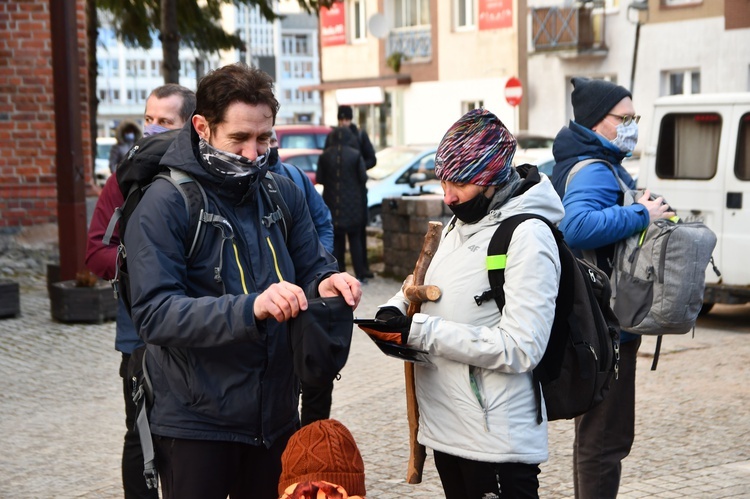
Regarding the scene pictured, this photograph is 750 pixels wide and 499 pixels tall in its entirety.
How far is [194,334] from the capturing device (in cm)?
299

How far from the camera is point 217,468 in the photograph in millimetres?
3246

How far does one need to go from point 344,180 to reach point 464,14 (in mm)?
27313

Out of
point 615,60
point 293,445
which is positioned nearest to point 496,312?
point 293,445

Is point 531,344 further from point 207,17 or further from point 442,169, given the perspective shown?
point 207,17

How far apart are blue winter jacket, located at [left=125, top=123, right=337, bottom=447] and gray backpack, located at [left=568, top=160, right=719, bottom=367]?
1.70m

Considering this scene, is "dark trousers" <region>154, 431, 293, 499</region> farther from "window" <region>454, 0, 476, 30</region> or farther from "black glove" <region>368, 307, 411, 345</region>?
"window" <region>454, 0, 476, 30</region>

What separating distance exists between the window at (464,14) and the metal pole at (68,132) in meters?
A: 29.2

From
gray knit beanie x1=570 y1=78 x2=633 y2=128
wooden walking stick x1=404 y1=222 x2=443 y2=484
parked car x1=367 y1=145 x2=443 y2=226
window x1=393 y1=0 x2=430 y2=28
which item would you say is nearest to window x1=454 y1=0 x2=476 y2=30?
window x1=393 y1=0 x2=430 y2=28

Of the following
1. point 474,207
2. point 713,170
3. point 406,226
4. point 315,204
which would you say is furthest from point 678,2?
point 474,207

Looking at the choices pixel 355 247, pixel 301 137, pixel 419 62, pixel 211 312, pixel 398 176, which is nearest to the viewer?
pixel 211 312

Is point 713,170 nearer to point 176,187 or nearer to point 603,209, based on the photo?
point 603,209

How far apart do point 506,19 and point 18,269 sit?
25771mm

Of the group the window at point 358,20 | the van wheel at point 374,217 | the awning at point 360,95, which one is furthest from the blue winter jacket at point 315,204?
the window at point 358,20

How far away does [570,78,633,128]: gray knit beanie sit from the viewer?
473cm
